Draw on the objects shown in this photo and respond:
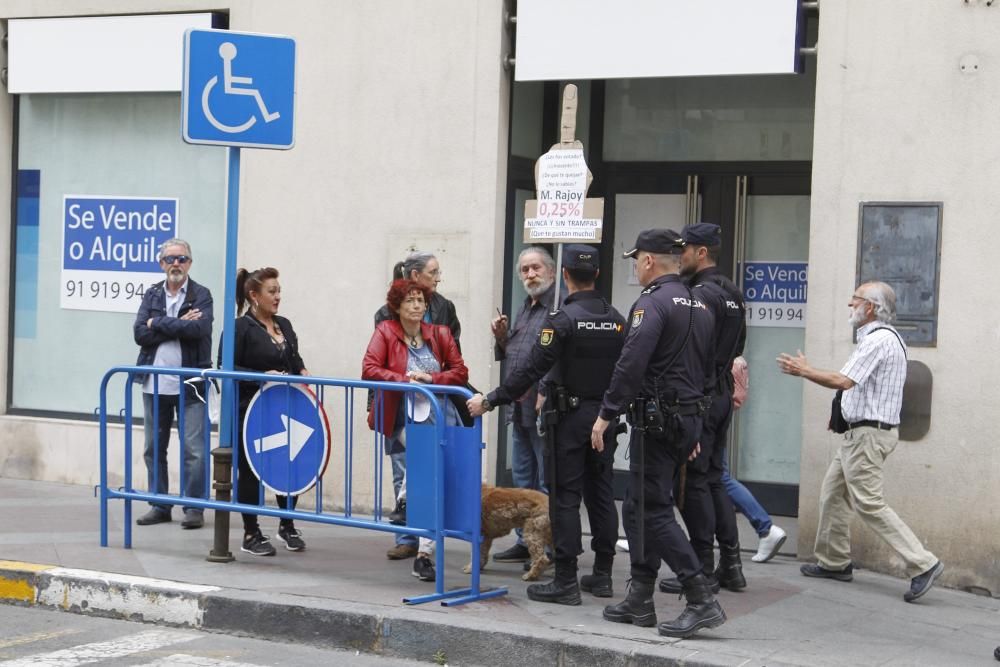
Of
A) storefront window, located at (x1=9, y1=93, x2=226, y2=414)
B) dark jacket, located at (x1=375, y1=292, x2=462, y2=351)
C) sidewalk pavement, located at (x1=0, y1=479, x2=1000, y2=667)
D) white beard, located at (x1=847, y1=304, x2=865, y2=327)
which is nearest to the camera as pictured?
sidewalk pavement, located at (x1=0, y1=479, x2=1000, y2=667)

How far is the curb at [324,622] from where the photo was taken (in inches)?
265

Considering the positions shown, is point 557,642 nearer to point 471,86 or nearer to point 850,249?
point 850,249

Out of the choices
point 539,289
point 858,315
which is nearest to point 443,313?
point 539,289

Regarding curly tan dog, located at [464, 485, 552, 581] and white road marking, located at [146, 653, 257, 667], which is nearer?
white road marking, located at [146, 653, 257, 667]

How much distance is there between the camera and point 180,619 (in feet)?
24.8

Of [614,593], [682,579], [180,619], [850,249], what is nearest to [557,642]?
[682,579]

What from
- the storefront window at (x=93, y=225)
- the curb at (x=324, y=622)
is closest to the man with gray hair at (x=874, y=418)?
the curb at (x=324, y=622)

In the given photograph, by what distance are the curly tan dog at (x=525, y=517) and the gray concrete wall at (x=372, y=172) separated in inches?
90.5

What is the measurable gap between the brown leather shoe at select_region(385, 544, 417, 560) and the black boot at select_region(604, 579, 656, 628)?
6.13ft

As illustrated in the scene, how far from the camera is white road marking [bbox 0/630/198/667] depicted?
664 centimetres

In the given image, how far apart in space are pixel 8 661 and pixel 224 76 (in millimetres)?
3374

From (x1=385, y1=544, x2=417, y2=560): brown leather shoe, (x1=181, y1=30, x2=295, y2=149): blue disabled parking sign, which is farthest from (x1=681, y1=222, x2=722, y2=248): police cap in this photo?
(x1=385, y1=544, x2=417, y2=560): brown leather shoe

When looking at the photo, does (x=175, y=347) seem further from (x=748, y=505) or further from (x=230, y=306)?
(x=748, y=505)

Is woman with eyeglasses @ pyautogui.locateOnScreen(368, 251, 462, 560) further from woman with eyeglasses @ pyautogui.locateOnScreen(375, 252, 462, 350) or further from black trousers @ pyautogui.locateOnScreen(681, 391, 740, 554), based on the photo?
black trousers @ pyautogui.locateOnScreen(681, 391, 740, 554)
